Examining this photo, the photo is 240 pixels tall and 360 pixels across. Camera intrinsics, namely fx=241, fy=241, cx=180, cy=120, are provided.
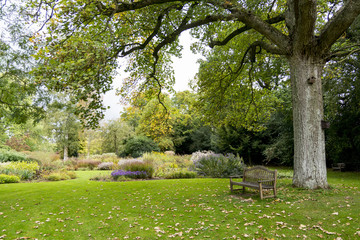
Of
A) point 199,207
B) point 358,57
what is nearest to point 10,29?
point 199,207

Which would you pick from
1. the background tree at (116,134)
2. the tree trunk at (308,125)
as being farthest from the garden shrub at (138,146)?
the tree trunk at (308,125)

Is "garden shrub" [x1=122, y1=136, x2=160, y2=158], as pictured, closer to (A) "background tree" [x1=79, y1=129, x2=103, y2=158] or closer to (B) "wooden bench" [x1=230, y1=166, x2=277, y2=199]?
(A) "background tree" [x1=79, y1=129, x2=103, y2=158]

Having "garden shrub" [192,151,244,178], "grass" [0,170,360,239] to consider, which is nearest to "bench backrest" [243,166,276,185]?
"grass" [0,170,360,239]

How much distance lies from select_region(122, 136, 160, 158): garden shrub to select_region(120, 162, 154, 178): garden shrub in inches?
402

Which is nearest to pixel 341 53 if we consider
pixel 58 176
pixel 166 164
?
pixel 166 164

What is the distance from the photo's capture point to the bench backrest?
6.69m

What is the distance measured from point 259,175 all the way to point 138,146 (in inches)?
727

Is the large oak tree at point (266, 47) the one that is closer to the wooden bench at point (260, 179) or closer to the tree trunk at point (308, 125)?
the tree trunk at point (308, 125)

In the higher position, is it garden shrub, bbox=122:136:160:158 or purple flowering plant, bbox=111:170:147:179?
garden shrub, bbox=122:136:160:158

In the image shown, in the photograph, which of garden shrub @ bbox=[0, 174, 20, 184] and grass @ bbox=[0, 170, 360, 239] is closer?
grass @ bbox=[0, 170, 360, 239]

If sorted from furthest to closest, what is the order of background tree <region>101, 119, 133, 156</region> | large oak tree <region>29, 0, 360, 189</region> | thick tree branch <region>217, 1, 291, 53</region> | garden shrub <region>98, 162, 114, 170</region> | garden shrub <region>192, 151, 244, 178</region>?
1. background tree <region>101, 119, 133, 156</region>
2. garden shrub <region>98, 162, 114, 170</region>
3. garden shrub <region>192, 151, 244, 178</region>
4. thick tree branch <region>217, 1, 291, 53</region>
5. large oak tree <region>29, 0, 360, 189</region>

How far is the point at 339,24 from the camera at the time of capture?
6.75 meters

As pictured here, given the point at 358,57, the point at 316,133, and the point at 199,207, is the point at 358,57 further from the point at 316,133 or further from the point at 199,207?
the point at 199,207

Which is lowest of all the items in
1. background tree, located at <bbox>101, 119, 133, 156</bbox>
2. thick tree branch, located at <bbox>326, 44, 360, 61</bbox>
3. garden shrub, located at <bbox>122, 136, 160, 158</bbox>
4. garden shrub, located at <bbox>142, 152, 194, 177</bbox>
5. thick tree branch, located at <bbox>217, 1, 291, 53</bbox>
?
garden shrub, located at <bbox>142, 152, 194, 177</bbox>
